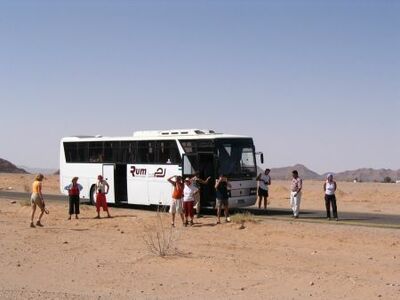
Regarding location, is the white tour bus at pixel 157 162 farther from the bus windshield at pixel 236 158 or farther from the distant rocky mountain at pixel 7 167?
the distant rocky mountain at pixel 7 167

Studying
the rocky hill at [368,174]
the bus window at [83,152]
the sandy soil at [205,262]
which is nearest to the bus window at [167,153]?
the sandy soil at [205,262]

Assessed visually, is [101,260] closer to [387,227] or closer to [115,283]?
[115,283]

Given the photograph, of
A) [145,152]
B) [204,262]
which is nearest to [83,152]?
[145,152]

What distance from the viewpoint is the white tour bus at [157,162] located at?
81.0ft

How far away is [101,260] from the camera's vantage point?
14.4 m

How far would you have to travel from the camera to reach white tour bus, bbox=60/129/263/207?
2470 cm

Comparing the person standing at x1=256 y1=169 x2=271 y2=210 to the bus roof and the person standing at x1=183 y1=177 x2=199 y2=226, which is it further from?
the person standing at x1=183 y1=177 x2=199 y2=226

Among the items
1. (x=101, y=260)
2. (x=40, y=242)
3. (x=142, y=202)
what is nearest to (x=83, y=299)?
(x=101, y=260)

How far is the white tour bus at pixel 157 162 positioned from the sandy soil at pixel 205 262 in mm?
3724

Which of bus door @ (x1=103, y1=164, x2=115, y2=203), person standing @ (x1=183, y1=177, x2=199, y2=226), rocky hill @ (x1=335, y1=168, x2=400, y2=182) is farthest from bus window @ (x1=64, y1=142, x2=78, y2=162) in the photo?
rocky hill @ (x1=335, y1=168, x2=400, y2=182)

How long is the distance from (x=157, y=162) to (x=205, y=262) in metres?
13.6

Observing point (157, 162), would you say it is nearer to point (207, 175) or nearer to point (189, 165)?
point (189, 165)

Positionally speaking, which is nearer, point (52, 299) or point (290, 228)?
point (52, 299)

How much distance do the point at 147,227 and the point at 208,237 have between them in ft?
10.6
